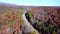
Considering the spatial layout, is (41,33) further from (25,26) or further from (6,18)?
(6,18)

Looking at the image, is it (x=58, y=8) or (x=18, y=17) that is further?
(x=58, y=8)

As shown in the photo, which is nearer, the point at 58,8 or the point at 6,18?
the point at 6,18

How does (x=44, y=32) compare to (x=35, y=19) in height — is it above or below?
below

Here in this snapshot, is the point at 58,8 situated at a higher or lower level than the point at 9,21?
higher

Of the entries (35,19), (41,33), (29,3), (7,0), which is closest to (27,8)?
(29,3)

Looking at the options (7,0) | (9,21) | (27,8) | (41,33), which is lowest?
(41,33)

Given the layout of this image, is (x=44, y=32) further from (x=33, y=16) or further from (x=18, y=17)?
(x=18, y=17)

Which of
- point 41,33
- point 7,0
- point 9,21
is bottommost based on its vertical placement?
point 41,33

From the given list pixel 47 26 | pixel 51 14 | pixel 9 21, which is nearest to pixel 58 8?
pixel 51 14
